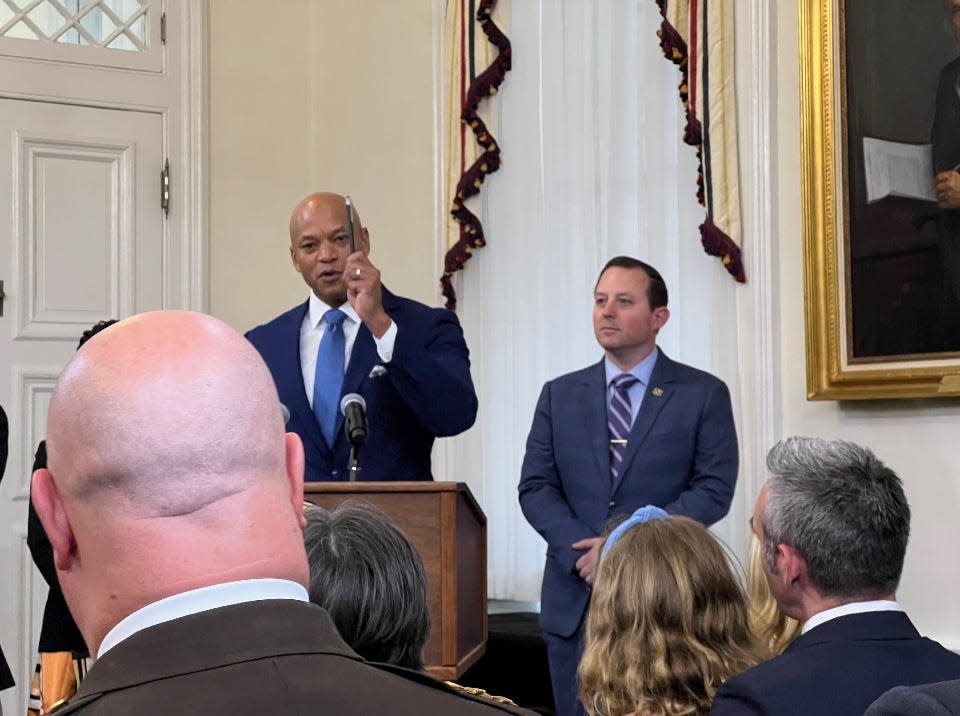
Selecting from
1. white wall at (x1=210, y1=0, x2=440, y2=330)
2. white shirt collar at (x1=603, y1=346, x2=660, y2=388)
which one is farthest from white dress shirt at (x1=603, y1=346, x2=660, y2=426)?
white wall at (x1=210, y1=0, x2=440, y2=330)

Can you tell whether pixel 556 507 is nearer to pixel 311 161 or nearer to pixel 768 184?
pixel 768 184

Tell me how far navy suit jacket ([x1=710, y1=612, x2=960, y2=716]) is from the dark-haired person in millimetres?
475

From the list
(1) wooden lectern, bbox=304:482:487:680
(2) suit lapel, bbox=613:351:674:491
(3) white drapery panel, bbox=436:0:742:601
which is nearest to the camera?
(1) wooden lectern, bbox=304:482:487:680

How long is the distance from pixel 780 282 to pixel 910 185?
24.5 inches

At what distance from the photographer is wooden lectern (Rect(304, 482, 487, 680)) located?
3000mm

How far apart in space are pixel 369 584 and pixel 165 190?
5.17 meters

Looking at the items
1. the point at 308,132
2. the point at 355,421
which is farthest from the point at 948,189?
the point at 308,132

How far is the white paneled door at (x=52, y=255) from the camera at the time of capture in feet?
20.2

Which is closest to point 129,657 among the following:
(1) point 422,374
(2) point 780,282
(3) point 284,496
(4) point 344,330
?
(3) point 284,496

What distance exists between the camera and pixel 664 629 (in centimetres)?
222

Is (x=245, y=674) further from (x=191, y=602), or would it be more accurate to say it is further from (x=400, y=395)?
(x=400, y=395)

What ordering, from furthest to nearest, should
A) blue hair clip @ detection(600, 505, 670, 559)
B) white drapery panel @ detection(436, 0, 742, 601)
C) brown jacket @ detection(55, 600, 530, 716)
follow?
white drapery panel @ detection(436, 0, 742, 601) < blue hair clip @ detection(600, 505, 670, 559) < brown jacket @ detection(55, 600, 530, 716)

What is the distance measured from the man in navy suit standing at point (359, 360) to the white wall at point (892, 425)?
131cm

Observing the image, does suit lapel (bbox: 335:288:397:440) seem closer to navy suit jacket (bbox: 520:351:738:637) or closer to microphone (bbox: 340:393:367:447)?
microphone (bbox: 340:393:367:447)
